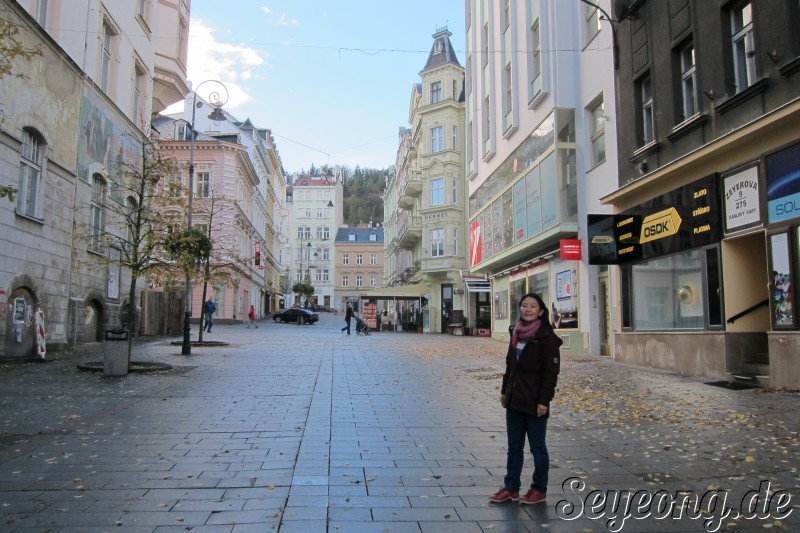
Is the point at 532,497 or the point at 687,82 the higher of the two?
the point at 687,82

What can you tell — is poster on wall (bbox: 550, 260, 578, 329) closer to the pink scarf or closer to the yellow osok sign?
the yellow osok sign

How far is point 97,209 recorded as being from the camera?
2095 centimetres

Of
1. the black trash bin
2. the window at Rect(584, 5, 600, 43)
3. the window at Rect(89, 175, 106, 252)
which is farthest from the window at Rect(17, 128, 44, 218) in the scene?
the window at Rect(584, 5, 600, 43)

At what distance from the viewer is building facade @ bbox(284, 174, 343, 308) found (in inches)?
4363

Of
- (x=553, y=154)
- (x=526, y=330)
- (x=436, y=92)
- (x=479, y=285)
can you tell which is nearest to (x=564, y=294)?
(x=553, y=154)

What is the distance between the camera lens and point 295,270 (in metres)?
115

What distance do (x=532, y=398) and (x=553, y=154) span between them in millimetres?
16363

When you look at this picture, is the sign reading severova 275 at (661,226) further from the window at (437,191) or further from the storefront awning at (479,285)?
the window at (437,191)

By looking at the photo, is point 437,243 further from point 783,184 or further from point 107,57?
point 783,184

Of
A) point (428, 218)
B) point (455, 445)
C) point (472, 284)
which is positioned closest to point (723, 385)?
point (455, 445)

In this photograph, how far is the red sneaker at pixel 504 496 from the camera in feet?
15.8

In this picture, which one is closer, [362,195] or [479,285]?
[479,285]

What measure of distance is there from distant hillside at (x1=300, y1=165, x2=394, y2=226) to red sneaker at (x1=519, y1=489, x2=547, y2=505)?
403 feet

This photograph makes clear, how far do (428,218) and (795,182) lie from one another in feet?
120
